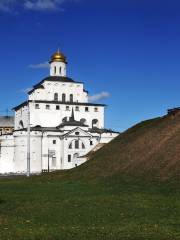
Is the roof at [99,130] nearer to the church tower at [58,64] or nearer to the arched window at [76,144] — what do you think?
the arched window at [76,144]

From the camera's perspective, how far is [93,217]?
51.3 feet

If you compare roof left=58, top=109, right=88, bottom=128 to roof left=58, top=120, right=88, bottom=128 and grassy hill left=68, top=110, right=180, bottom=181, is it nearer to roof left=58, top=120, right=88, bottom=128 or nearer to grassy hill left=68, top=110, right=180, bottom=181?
roof left=58, top=120, right=88, bottom=128

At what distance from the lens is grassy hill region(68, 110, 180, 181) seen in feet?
102

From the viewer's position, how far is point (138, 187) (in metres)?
27.6

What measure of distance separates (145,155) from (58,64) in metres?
65.9

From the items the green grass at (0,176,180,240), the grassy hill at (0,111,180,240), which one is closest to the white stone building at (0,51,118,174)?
the grassy hill at (0,111,180,240)

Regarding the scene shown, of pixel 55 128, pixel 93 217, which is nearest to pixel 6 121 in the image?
pixel 55 128

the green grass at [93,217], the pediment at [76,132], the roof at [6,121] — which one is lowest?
the green grass at [93,217]

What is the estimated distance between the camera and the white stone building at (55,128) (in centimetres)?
8769

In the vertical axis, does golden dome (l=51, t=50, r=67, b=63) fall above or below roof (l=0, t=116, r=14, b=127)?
above

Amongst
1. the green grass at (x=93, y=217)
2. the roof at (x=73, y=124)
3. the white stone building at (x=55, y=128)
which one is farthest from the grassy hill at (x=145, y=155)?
the roof at (x=73, y=124)

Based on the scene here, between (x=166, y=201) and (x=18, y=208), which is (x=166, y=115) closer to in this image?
(x=166, y=201)

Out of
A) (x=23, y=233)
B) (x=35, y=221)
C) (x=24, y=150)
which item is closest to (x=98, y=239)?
(x=23, y=233)

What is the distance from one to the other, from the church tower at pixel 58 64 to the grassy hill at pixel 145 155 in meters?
53.5
